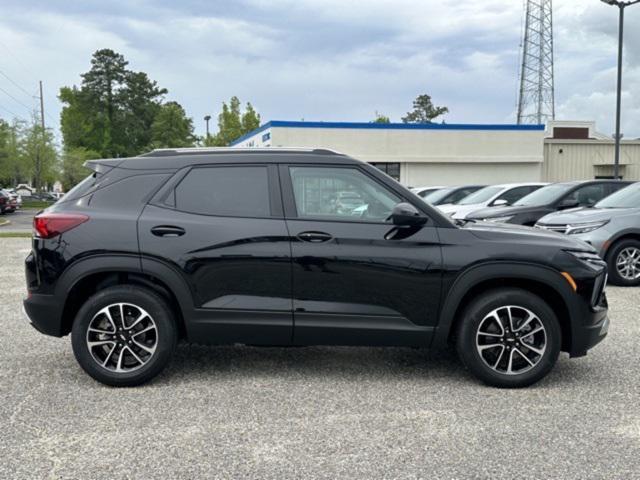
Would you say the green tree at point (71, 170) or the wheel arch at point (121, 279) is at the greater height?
the green tree at point (71, 170)

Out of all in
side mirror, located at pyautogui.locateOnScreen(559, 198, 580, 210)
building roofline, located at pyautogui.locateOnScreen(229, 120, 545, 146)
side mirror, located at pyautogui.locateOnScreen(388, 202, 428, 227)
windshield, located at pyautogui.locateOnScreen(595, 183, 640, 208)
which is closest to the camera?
side mirror, located at pyautogui.locateOnScreen(388, 202, 428, 227)

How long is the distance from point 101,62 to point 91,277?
81005 mm

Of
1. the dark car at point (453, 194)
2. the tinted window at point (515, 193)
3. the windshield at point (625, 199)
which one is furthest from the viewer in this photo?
the dark car at point (453, 194)

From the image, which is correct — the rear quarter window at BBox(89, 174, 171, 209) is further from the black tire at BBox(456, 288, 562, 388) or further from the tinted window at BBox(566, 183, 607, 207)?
the tinted window at BBox(566, 183, 607, 207)

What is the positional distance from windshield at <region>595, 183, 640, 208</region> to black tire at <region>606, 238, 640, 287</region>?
687 mm

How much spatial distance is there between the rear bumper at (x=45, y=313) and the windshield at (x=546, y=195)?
863 centimetres

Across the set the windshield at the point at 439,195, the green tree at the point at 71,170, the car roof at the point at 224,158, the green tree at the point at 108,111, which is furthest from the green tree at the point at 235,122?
the car roof at the point at 224,158

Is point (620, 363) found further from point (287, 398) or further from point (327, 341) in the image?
point (287, 398)

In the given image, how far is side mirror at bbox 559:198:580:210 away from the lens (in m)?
10.1

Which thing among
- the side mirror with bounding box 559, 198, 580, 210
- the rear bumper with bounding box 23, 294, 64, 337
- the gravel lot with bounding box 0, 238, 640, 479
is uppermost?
the side mirror with bounding box 559, 198, 580, 210

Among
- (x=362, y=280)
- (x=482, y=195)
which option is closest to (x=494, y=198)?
(x=482, y=195)

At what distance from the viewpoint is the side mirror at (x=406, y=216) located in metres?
4.00

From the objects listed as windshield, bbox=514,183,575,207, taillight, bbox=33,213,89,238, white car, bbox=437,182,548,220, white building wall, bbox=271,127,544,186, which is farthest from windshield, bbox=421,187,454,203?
white building wall, bbox=271,127,544,186

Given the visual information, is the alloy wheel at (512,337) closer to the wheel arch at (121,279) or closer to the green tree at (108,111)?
the wheel arch at (121,279)
